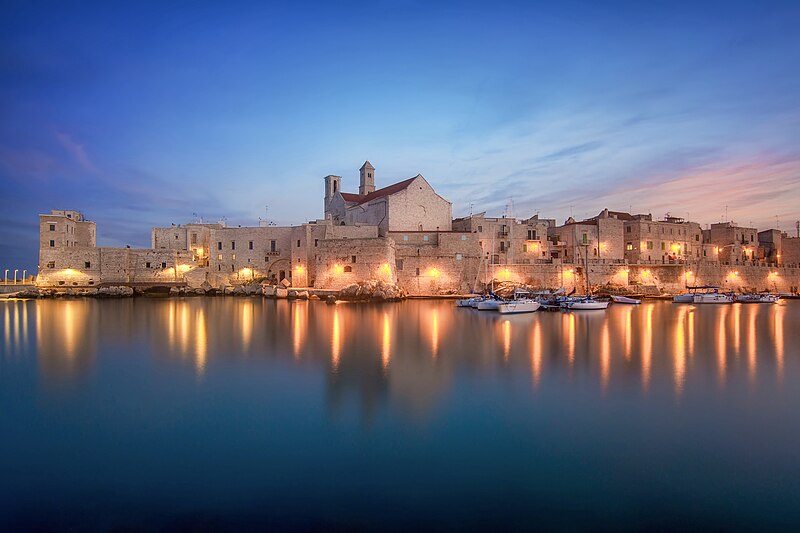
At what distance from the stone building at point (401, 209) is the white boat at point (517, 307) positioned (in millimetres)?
10801

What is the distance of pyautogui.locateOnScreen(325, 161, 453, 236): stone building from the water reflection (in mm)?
12194

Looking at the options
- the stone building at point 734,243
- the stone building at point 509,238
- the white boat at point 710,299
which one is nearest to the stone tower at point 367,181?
the stone building at point 509,238

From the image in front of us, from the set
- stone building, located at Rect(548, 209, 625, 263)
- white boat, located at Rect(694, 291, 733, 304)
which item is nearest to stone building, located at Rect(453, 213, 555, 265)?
stone building, located at Rect(548, 209, 625, 263)

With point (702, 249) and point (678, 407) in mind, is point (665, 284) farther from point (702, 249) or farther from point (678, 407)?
point (678, 407)

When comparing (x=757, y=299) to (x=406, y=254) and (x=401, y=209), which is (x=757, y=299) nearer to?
(x=406, y=254)

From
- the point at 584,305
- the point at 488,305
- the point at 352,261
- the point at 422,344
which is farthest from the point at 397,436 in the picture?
the point at 352,261

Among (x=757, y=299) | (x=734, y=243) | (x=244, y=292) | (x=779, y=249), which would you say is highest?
(x=734, y=243)

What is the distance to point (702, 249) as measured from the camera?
1583 inches

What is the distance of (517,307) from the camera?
78.0ft

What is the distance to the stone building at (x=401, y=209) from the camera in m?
32.1

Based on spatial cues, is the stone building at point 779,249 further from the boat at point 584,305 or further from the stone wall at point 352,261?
the stone wall at point 352,261

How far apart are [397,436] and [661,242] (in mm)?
38464

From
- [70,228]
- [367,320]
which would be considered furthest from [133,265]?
[367,320]

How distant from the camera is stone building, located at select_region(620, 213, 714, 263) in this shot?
37375 mm
